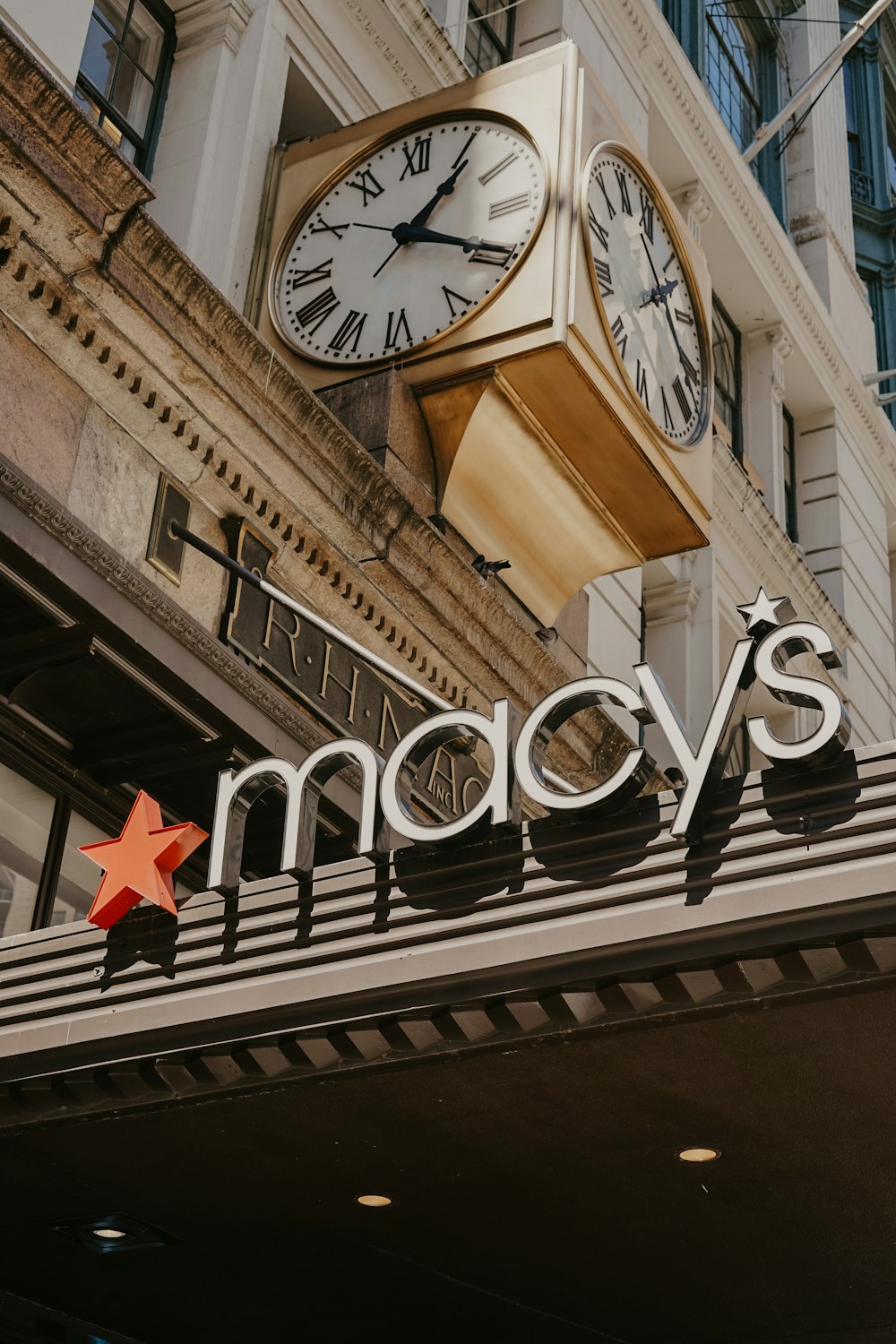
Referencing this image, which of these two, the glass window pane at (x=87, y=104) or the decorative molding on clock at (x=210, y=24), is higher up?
the decorative molding on clock at (x=210, y=24)

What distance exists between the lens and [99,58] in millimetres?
12812

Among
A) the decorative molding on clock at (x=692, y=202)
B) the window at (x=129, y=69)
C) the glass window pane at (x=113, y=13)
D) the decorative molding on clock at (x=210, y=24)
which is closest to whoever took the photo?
the window at (x=129, y=69)

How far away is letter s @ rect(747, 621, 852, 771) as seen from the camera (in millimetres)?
6410

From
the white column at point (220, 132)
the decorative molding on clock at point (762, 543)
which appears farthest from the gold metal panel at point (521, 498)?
the decorative molding on clock at point (762, 543)

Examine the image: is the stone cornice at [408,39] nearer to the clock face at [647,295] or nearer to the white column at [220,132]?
the white column at [220,132]

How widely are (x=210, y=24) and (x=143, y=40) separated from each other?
55cm

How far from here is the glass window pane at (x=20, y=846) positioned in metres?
9.32

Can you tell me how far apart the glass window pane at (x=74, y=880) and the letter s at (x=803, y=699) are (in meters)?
4.43

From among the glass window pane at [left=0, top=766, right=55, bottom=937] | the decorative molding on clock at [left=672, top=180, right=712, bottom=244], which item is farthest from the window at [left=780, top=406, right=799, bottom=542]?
the glass window pane at [left=0, top=766, right=55, bottom=937]

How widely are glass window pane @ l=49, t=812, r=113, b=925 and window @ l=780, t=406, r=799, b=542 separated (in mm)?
14775

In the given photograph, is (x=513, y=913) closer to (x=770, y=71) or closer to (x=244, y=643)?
(x=244, y=643)

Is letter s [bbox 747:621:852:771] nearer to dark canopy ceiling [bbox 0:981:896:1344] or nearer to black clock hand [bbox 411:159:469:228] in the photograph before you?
dark canopy ceiling [bbox 0:981:896:1344]

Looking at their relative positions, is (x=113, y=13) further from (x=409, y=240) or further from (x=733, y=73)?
(x=733, y=73)

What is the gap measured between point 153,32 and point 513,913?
366 inches
